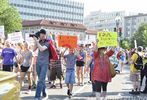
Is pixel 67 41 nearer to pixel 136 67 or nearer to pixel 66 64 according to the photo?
pixel 66 64

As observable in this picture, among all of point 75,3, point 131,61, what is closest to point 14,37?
point 131,61

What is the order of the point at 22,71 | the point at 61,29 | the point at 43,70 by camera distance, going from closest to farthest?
the point at 43,70 < the point at 22,71 < the point at 61,29

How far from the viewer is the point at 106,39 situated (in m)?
12.4

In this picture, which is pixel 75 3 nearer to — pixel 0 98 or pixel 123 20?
pixel 123 20

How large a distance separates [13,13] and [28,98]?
224ft

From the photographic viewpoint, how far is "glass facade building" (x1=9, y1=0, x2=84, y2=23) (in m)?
152

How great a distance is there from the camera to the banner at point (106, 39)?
12148 millimetres

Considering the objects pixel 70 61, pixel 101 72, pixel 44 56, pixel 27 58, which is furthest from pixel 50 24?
pixel 101 72

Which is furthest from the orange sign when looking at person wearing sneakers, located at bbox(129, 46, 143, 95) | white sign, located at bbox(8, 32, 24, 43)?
white sign, located at bbox(8, 32, 24, 43)

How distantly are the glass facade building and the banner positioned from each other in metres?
135

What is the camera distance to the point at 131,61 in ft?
50.1

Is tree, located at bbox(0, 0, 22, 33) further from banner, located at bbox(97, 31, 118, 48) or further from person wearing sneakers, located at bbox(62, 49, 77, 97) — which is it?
banner, located at bbox(97, 31, 118, 48)

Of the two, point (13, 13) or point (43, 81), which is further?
point (13, 13)

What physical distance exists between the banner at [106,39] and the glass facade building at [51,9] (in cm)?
13455
